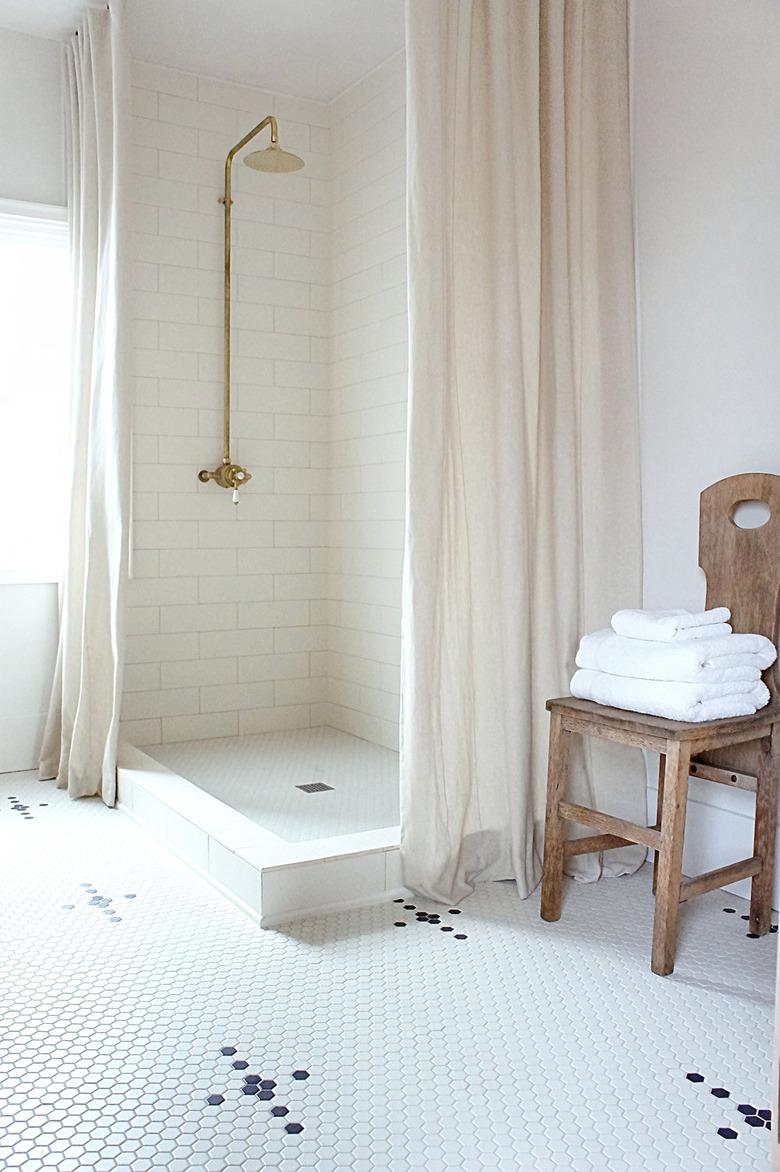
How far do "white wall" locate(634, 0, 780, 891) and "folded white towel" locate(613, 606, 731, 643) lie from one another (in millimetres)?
323

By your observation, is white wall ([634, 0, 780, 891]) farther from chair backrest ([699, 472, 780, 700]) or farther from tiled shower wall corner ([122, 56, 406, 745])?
tiled shower wall corner ([122, 56, 406, 745])

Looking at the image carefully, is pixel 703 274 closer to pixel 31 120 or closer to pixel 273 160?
pixel 273 160

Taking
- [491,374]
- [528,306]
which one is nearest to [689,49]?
[528,306]

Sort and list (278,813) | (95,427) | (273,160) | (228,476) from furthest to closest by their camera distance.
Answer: (228,476) → (95,427) → (273,160) → (278,813)

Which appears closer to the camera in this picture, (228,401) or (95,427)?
(95,427)

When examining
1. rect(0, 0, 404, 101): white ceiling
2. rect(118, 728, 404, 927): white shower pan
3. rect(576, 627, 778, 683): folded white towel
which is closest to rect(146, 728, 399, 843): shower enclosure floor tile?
rect(118, 728, 404, 927): white shower pan

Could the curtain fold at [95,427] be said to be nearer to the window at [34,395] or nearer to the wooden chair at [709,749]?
the window at [34,395]

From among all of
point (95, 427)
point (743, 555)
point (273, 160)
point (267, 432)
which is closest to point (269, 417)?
point (267, 432)

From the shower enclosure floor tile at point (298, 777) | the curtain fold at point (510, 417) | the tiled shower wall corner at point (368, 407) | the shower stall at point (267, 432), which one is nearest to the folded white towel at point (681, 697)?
the curtain fold at point (510, 417)

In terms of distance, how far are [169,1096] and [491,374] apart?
175 cm

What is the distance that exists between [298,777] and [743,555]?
1700mm

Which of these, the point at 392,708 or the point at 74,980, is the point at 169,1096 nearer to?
the point at 74,980

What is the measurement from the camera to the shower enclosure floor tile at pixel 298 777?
2980mm

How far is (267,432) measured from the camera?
161 inches
